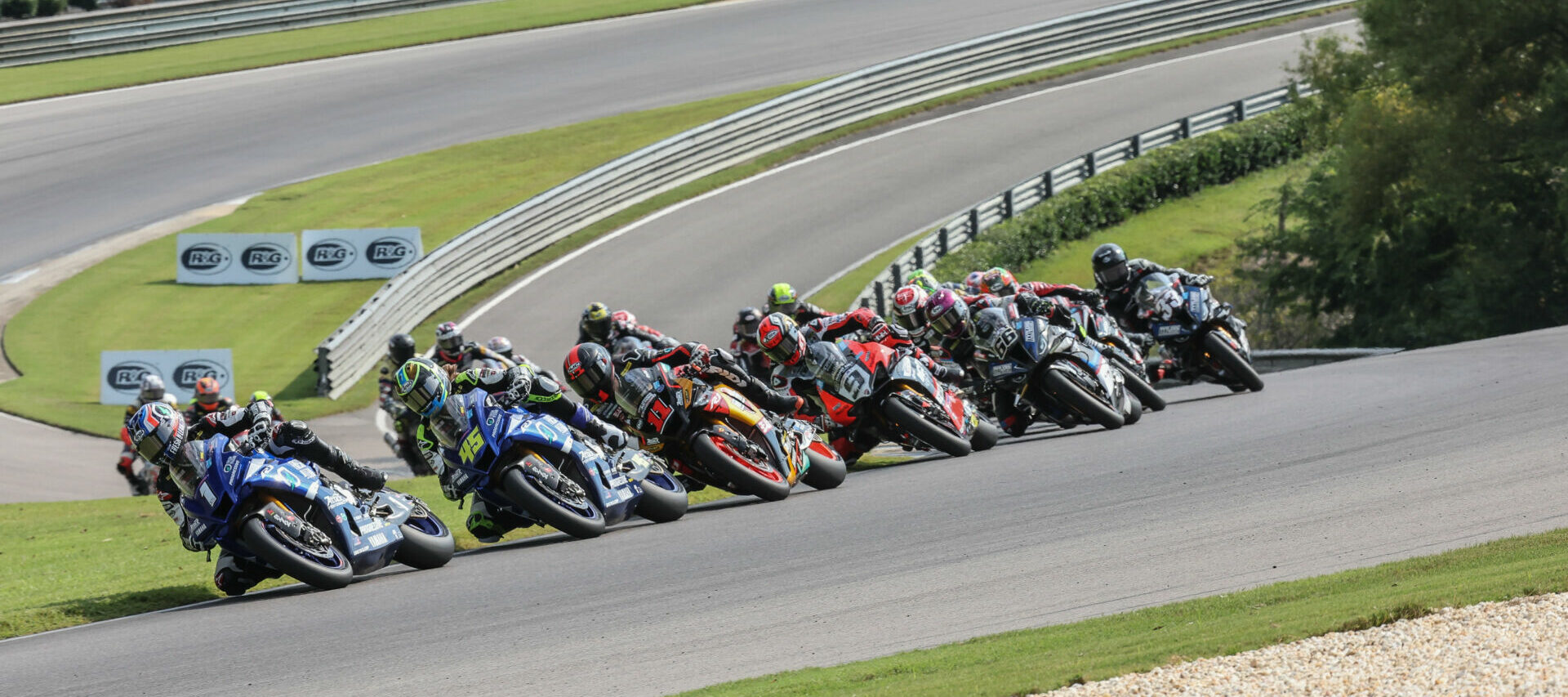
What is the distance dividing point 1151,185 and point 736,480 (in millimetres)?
26524

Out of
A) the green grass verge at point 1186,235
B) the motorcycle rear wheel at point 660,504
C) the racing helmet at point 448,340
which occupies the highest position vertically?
the motorcycle rear wheel at point 660,504

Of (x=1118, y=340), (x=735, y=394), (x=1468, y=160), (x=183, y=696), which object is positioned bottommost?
(x=1468, y=160)

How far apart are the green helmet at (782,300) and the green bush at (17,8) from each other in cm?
4223

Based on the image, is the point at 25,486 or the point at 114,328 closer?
the point at 25,486

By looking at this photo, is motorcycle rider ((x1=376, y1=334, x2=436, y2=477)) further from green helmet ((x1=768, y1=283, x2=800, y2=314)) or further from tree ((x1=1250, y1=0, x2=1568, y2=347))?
tree ((x1=1250, y1=0, x2=1568, y2=347))

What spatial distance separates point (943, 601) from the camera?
394 inches

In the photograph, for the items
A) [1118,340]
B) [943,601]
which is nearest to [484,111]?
[1118,340]

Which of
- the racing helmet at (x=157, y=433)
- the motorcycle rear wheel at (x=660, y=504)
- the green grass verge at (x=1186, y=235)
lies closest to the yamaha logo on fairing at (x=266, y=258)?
the green grass verge at (x=1186, y=235)

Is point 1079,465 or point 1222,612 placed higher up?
point 1222,612

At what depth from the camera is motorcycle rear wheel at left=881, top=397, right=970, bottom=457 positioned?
50.4 ft

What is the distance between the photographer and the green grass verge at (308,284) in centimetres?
2784

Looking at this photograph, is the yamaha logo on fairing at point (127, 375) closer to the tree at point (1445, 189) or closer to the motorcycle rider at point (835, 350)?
the motorcycle rider at point (835, 350)

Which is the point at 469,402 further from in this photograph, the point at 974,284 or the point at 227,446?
the point at 974,284

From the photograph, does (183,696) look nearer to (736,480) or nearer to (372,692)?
(372,692)
